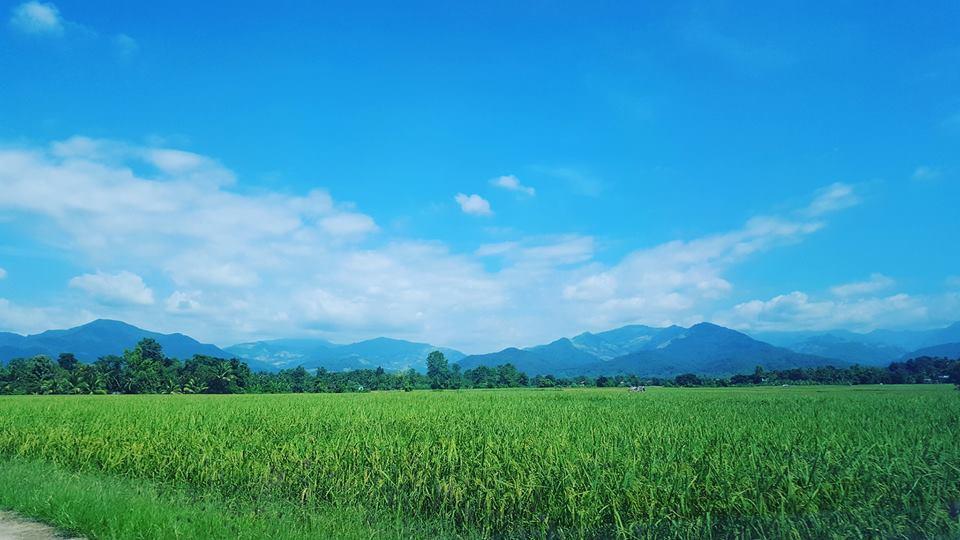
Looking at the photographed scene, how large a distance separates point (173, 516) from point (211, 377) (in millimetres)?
66892

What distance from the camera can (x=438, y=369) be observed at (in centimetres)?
11506

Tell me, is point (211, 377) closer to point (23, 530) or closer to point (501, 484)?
point (23, 530)

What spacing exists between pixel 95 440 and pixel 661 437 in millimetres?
13001

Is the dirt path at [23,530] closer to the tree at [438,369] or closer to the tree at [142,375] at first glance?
the tree at [142,375]

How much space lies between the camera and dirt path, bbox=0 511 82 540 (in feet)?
21.2

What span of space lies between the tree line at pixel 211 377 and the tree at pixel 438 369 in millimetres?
1643

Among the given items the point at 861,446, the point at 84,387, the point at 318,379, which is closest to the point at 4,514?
the point at 861,446

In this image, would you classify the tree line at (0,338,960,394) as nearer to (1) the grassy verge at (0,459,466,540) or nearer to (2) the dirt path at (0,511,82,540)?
(1) the grassy verge at (0,459,466,540)

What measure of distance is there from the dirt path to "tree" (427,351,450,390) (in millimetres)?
88953

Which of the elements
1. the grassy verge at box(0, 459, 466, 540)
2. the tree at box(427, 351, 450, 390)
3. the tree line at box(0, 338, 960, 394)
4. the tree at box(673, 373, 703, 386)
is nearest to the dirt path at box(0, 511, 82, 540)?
the grassy verge at box(0, 459, 466, 540)

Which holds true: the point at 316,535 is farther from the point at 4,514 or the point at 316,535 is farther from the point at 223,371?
the point at 223,371

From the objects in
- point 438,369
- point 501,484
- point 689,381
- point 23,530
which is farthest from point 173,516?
point 438,369

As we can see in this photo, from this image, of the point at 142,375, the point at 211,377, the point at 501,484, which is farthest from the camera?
the point at 211,377

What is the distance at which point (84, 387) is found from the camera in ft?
188
